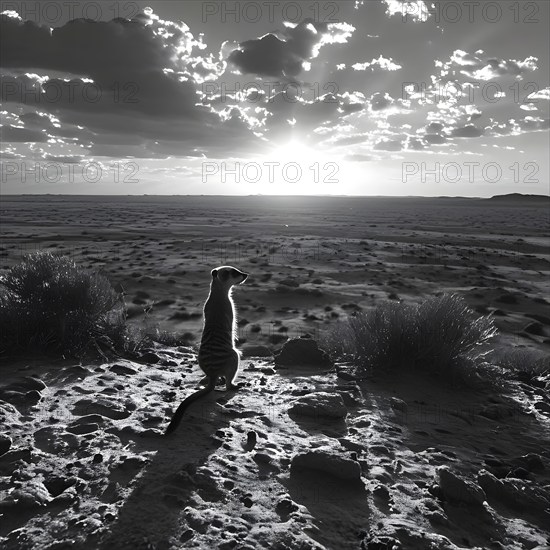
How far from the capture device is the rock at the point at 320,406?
4.40 m

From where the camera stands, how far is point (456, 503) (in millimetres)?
3166

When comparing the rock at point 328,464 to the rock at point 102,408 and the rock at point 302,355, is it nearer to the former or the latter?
the rock at point 102,408

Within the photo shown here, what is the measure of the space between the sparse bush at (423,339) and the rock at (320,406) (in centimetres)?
138

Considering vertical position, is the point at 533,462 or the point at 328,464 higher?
the point at 328,464

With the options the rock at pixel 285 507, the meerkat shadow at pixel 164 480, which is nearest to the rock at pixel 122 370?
the meerkat shadow at pixel 164 480

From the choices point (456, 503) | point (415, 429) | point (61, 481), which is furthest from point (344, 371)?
point (61, 481)

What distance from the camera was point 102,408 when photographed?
4.28 metres

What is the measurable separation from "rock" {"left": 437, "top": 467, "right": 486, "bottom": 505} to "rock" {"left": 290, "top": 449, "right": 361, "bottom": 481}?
60 centimetres

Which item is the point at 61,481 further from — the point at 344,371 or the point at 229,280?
the point at 344,371

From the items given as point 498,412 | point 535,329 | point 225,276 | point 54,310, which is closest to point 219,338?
point 225,276

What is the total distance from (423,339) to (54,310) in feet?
15.9

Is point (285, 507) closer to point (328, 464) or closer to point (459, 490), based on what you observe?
point (328, 464)

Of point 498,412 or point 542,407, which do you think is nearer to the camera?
point 498,412

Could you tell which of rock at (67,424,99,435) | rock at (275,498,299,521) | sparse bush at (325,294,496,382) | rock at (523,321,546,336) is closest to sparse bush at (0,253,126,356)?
rock at (67,424,99,435)
